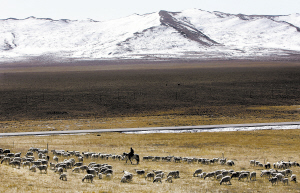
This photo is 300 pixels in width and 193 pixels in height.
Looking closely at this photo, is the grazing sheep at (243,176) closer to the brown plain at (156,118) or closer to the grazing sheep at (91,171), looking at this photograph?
the brown plain at (156,118)

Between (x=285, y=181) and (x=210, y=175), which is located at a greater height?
(x=210, y=175)

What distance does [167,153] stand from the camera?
35250 mm

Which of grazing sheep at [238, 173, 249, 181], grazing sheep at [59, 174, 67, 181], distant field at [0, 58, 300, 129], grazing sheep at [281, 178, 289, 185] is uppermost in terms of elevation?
distant field at [0, 58, 300, 129]

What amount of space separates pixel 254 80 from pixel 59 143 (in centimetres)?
8029

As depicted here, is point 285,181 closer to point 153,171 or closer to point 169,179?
point 169,179

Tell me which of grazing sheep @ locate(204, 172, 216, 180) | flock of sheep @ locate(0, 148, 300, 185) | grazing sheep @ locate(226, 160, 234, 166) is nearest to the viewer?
flock of sheep @ locate(0, 148, 300, 185)

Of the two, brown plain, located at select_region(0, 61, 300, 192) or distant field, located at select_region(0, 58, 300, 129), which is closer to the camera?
brown plain, located at select_region(0, 61, 300, 192)

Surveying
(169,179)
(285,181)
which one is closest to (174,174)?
(169,179)

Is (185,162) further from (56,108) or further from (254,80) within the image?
(254,80)

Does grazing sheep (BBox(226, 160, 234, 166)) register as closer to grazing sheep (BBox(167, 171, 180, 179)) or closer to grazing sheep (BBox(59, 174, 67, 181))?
grazing sheep (BBox(167, 171, 180, 179))

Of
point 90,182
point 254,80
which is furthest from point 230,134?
point 254,80

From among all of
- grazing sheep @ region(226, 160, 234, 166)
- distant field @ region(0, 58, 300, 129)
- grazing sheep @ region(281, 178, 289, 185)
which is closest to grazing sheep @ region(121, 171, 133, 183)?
grazing sheep @ region(226, 160, 234, 166)

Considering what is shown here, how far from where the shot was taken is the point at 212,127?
50.7 meters

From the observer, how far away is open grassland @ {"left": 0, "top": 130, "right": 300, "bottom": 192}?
70.6ft
